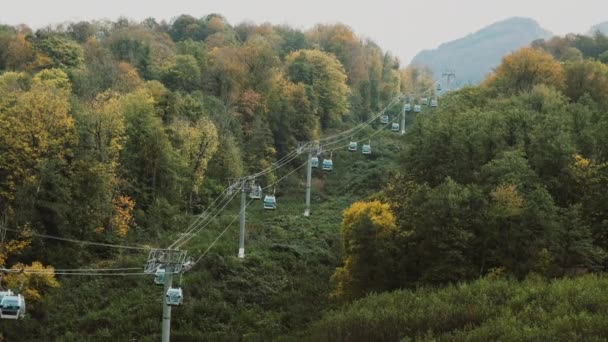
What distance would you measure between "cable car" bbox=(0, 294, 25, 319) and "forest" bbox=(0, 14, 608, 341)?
1464 millimetres

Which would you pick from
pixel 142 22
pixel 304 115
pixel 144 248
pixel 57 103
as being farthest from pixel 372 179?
pixel 142 22

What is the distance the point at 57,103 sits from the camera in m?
41.8

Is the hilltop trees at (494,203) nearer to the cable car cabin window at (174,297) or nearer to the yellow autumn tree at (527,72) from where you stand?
the cable car cabin window at (174,297)

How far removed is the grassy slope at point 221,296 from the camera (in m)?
35.0

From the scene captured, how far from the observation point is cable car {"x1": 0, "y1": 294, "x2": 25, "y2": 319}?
25047 millimetres

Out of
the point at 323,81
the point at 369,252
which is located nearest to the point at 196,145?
the point at 369,252

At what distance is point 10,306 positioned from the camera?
82.4 ft

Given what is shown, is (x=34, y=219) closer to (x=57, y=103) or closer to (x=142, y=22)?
(x=57, y=103)

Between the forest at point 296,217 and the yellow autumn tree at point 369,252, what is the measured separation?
A: 0.10 meters

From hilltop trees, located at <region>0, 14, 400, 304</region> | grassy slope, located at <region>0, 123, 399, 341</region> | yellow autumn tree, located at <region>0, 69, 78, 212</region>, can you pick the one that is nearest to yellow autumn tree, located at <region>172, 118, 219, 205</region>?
hilltop trees, located at <region>0, 14, 400, 304</region>

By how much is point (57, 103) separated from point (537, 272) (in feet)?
98.6

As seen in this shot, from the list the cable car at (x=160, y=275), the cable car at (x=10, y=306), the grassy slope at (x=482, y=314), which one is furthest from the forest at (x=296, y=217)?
the cable car at (x=160, y=275)

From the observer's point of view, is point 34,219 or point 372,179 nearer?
point 34,219

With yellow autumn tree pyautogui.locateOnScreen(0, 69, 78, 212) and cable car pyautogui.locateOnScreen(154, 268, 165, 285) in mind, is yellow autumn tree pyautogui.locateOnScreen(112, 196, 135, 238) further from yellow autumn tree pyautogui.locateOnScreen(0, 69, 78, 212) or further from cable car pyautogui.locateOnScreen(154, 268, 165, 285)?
cable car pyautogui.locateOnScreen(154, 268, 165, 285)
